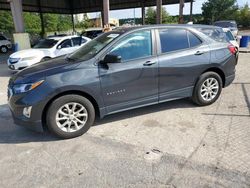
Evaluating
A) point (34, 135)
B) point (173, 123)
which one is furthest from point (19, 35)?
point (173, 123)

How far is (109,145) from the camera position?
3.72 meters

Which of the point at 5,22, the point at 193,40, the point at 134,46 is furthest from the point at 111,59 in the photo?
the point at 5,22

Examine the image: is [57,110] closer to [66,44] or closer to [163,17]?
[66,44]

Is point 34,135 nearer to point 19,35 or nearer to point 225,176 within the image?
point 225,176

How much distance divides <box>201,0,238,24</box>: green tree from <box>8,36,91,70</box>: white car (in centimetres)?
3985

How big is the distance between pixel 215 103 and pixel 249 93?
48.2 inches

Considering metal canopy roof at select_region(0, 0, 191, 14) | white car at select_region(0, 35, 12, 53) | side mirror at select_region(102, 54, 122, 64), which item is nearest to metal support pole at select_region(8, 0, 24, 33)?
white car at select_region(0, 35, 12, 53)

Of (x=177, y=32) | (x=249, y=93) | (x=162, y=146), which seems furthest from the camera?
(x=249, y=93)

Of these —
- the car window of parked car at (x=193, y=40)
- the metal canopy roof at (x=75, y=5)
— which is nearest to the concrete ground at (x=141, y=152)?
the car window of parked car at (x=193, y=40)

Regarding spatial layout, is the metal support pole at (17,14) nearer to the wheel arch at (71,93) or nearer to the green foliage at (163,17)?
the wheel arch at (71,93)

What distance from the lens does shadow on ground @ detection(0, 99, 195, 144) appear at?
404 cm

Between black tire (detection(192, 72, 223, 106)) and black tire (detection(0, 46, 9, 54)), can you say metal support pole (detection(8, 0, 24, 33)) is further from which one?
black tire (detection(192, 72, 223, 106))

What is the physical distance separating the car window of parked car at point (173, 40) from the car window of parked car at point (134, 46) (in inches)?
11.6

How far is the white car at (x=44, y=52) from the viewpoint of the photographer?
9312 millimetres
